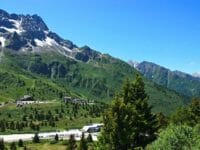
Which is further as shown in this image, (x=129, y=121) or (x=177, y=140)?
(x=129, y=121)

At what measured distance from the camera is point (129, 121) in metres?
49.7

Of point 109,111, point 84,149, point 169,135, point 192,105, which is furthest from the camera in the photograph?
point 84,149

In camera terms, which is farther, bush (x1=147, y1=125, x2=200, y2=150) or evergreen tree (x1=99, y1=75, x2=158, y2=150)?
evergreen tree (x1=99, y1=75, x2=158, y2=150)

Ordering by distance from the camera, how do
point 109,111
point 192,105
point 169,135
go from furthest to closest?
point 192,105 → point 109,111 → point 169,135

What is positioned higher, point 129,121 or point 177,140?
point 129,121

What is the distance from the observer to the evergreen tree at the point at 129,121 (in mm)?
49000

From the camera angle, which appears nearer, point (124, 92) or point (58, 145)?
point (124, 92)

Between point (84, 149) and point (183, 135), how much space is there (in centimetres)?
5013

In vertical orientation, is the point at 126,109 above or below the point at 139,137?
above

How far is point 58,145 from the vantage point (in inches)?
5950

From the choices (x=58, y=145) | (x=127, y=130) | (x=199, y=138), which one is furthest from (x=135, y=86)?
(x=58, y=145)

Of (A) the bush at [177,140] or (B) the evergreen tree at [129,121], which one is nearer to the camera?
(A) the bush at [177,140]

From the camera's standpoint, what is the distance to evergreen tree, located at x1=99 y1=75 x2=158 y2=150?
49000mm

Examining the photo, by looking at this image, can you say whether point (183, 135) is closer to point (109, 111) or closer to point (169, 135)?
point (169, 135)
